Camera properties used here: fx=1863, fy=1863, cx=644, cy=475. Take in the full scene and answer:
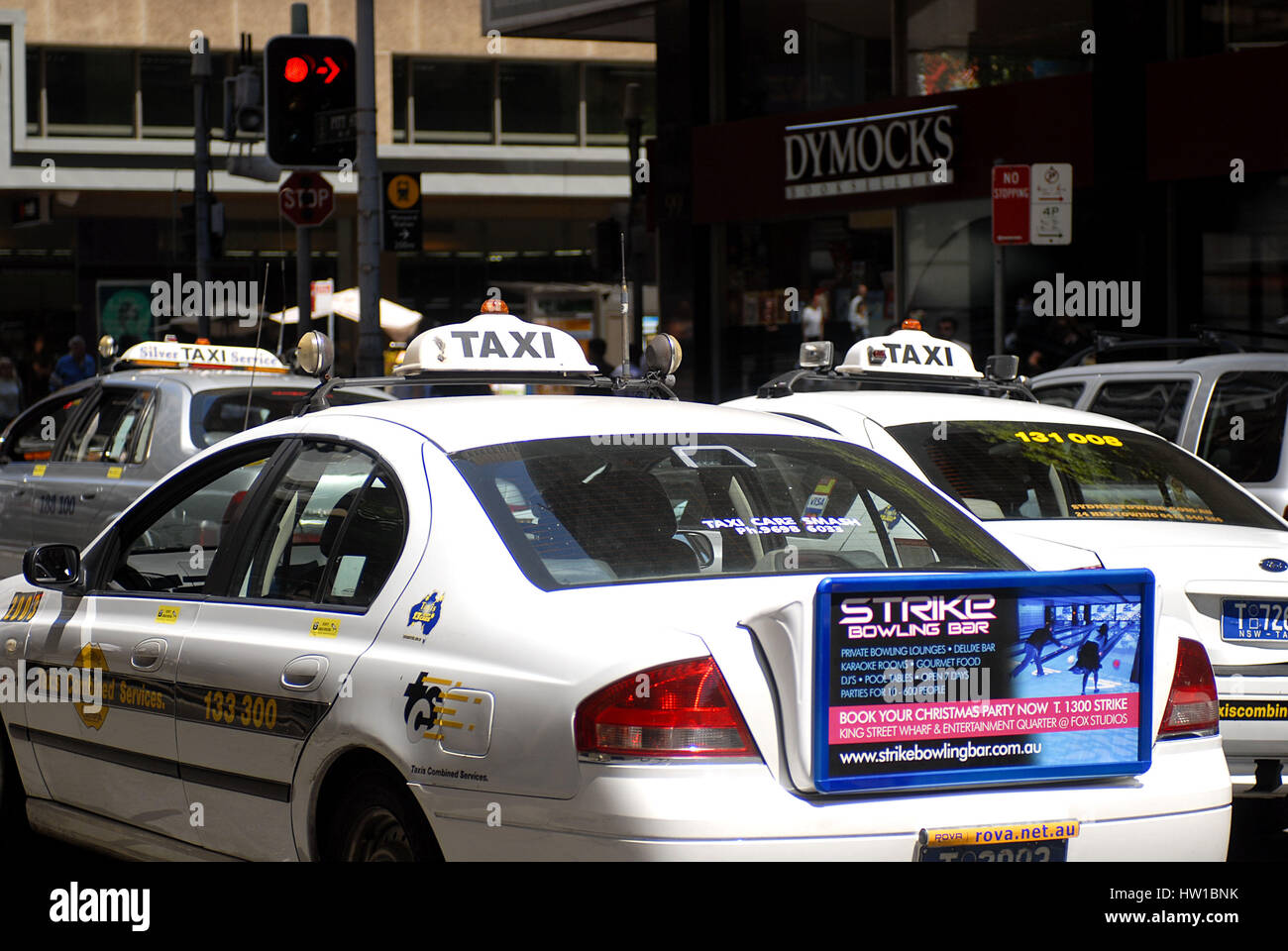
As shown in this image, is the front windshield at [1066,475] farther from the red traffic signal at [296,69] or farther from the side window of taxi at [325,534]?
the red traffic signal at [296,69]

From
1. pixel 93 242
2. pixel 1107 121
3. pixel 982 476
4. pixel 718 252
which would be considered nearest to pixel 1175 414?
pixel 982 476

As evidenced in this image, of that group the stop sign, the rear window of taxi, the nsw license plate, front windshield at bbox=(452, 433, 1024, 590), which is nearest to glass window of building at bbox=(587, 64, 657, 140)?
the stop sign

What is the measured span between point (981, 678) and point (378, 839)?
1.32 meters

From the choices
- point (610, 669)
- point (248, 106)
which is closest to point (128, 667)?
point (610, 669)

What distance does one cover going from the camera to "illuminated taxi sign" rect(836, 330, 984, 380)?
28.8 ft

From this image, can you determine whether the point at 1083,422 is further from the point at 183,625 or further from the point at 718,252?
the point at 718,252

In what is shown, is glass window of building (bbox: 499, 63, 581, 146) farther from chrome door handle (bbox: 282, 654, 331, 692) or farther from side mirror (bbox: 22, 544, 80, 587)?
chrome door handle (bbox: 282, 654, 331, 692)

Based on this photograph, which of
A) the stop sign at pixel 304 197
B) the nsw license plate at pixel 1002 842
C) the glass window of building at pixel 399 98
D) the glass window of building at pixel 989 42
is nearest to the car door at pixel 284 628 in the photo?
the nsw license plate at pixel 1002 842

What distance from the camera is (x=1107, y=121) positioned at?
1689cm

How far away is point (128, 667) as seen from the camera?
4.95 m

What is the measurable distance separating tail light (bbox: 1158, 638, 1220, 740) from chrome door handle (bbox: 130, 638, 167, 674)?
251 cm

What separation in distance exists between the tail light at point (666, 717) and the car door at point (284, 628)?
76cm

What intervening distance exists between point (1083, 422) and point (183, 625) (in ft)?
12.7
